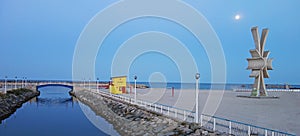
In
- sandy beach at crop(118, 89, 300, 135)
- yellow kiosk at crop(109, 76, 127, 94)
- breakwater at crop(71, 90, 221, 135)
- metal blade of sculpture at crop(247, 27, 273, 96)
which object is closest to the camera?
breakwater at crop(71, 90, 221, 135)

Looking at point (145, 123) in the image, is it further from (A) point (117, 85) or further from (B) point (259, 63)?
(A) point (117, 85)

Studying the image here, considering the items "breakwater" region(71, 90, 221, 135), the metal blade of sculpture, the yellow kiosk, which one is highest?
the metal blade of sculpture

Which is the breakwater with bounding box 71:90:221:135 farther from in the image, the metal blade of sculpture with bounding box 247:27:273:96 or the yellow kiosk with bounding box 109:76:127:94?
the metal blade of sculpture with bounding box 247:27:273:96

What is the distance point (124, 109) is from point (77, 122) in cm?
448

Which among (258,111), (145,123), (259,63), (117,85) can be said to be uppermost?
(259,63)

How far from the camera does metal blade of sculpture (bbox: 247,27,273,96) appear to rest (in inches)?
1417

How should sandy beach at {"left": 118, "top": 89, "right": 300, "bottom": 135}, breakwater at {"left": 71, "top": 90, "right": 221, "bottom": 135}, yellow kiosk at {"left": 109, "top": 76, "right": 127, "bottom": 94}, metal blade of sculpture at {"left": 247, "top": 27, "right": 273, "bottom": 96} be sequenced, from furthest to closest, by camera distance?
yellow kiosk at {"left": 109, "top": 76, "right": 127, "bottom": 94} < metal blade of sculpture at {"left": 247, "top": 27, "right": 273, "bottom": 96} < sandy beach at {"left": 118, "top": 89, "right": 300, "bottom": 135} < breakwater at {"left": 71, "top": 90, "right": 221, "bottom": 135}

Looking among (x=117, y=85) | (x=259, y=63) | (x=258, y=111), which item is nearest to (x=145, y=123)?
(x=258, y=111)

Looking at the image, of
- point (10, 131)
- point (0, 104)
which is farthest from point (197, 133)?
point (0, 104)

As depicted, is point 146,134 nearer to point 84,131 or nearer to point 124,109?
point 84,131

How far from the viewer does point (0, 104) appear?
3030 cm

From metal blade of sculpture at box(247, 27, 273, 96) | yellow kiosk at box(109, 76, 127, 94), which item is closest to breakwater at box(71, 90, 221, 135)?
yellow kiosk at box(109, 76, 127, 94)

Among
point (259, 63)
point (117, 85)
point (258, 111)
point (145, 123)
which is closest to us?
point (145, 123)

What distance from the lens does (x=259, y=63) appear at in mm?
36188
